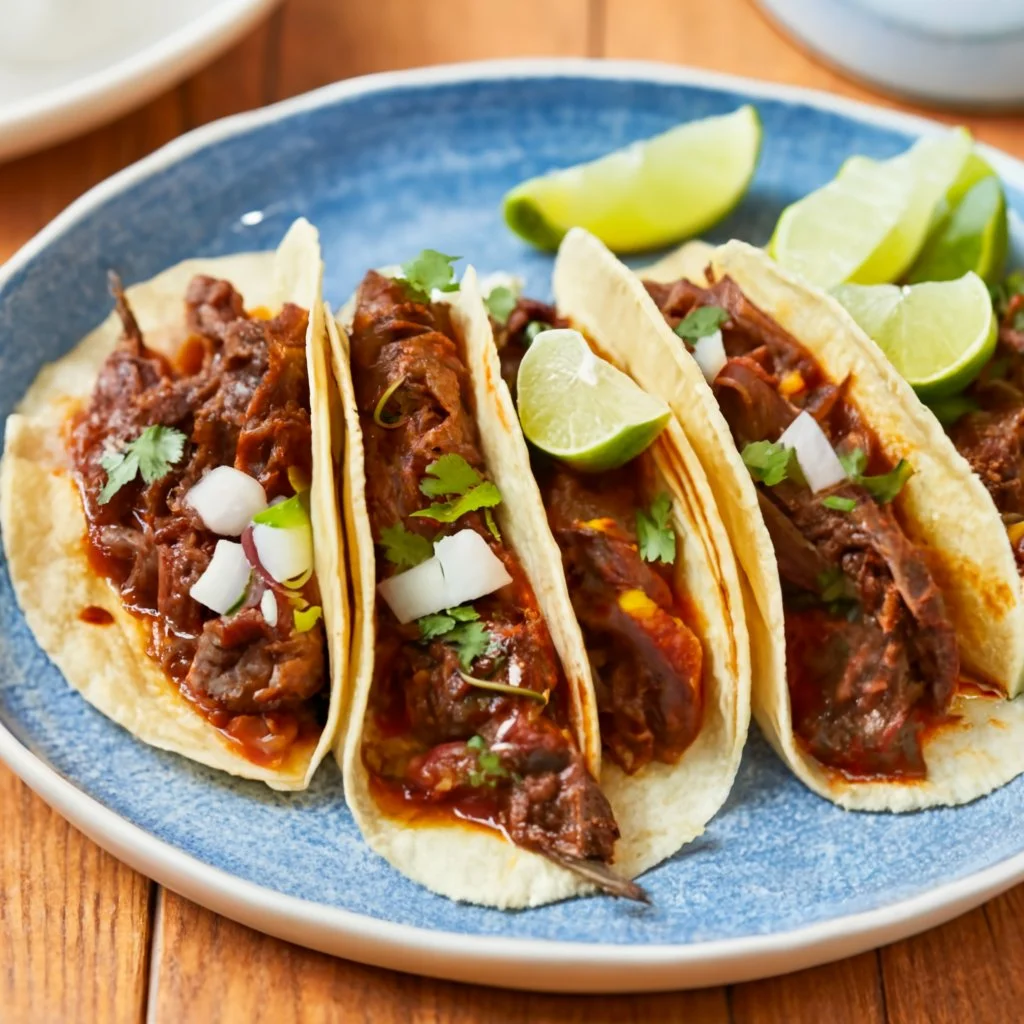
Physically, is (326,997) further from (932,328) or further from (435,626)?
(932,328)

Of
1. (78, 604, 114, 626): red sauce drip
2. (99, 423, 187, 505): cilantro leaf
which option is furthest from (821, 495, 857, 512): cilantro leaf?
(78, 604, 114, 626): red sauce drip

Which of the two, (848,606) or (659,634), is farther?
(848,606)

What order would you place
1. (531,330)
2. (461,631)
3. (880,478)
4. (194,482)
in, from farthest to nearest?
(531,330)
(194,482)
(880,478)
(461,631)

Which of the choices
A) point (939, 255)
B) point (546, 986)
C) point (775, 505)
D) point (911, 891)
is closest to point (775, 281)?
point (775, 505)

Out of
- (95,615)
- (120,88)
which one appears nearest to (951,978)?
(95,615)

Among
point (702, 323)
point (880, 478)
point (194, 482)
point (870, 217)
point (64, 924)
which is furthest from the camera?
point (870, 217)

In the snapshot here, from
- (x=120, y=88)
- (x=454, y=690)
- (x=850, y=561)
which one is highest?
(x=120, y=88)

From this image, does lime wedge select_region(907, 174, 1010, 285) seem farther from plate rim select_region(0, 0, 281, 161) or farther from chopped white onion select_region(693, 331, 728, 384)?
plate rim select_region(0, 0, 281, 161)

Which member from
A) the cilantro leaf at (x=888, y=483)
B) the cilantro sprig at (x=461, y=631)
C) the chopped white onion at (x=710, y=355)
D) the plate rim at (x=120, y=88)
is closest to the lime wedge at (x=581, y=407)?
the chopped white onion at (x=710, y=355)

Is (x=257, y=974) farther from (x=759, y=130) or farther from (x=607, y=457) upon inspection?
(x=759, y=130)
